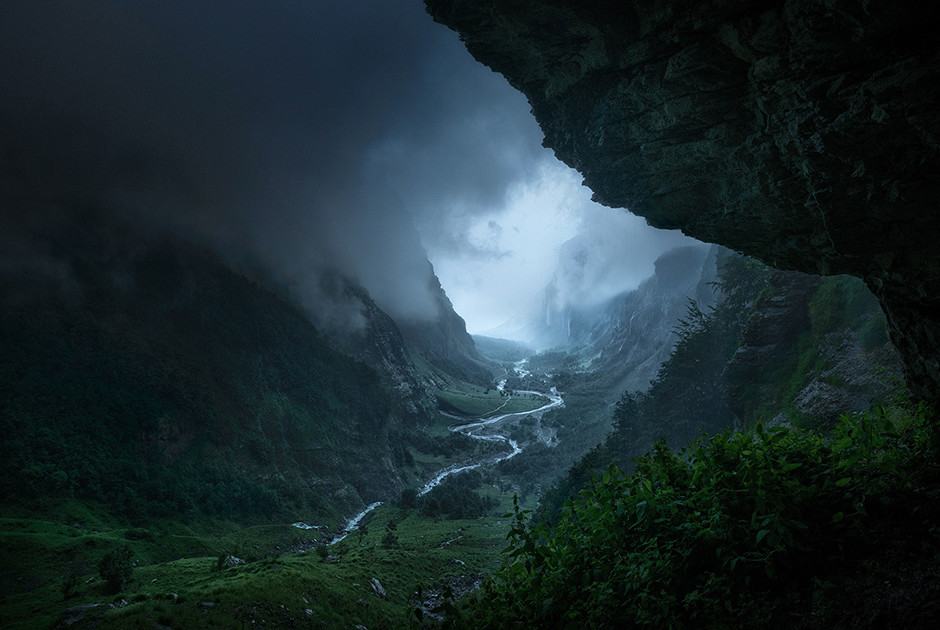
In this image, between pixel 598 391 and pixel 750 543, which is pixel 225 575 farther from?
pixel 598 391

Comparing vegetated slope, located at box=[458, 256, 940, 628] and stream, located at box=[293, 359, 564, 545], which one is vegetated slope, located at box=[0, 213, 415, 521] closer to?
stream, located at box=[293, 359, 564, 545]

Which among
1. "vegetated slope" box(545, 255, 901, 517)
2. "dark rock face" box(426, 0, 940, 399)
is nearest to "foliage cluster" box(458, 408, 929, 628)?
"vegetated slope" box(545, 255, 901, 517)

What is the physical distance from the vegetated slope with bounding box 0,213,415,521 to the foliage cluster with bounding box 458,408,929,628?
2785 inches

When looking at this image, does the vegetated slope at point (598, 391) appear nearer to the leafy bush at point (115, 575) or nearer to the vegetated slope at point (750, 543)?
the vegetated slope at point (750, 543)

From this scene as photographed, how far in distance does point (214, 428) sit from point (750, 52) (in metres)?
89.4

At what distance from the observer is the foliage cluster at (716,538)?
477 centimetres

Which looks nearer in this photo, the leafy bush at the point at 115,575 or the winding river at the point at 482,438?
the leafy bush at the point at 115,575

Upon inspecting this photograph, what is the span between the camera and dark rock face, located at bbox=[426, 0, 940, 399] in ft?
29.6

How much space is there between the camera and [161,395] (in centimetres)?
6938

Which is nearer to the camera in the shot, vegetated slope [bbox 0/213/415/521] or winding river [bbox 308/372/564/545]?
vegetated slope [bbox 0/213/415/521]

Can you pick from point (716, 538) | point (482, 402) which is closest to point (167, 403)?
point (716, 538)

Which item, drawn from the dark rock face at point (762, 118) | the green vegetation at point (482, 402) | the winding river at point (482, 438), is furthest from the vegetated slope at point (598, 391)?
the dark rock face at point (762, 118)

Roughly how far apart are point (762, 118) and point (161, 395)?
300 feet

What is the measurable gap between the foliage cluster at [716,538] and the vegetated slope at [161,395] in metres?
70.7
